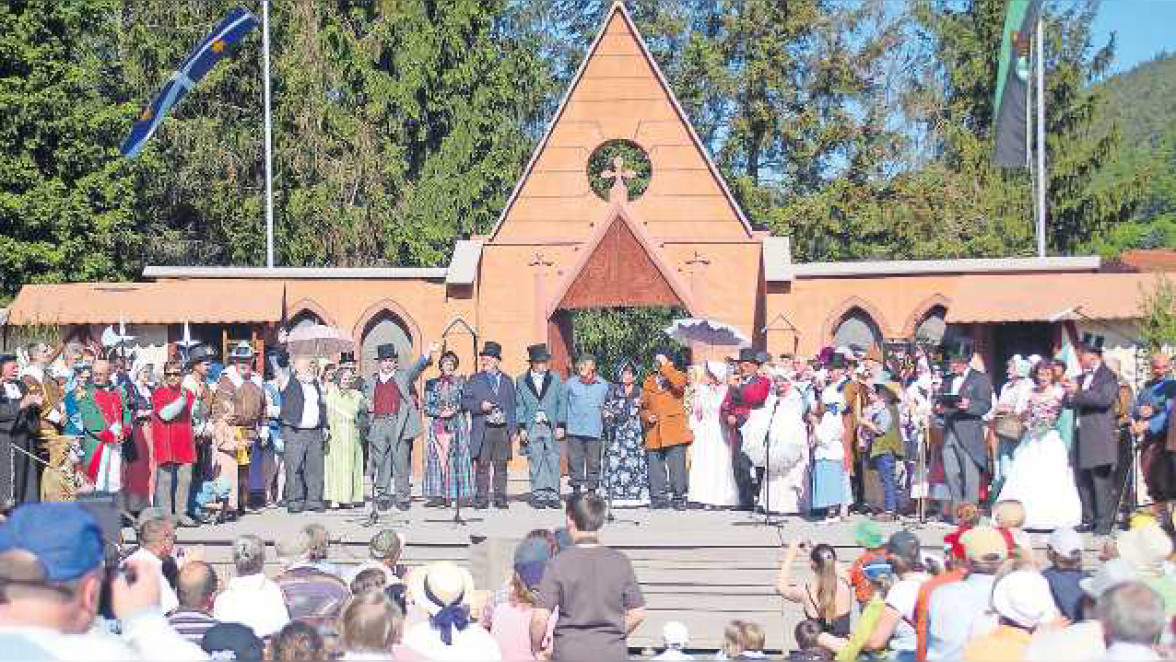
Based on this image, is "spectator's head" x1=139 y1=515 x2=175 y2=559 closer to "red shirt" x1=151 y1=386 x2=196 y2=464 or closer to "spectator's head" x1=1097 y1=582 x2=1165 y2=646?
"spectator's head" x1=1097 y1=582 x2=1165 y2=646

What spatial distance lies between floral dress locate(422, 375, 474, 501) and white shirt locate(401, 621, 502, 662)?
1113 centimetres

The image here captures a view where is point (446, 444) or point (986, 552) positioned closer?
point (986, 552)

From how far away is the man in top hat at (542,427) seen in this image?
66.0 ft

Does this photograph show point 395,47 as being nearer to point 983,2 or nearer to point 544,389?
point 983,2

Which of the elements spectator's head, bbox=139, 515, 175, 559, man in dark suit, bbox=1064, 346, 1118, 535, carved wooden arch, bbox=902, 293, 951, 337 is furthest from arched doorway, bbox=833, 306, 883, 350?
spectator's head, bbox=139, 515, 175, 559

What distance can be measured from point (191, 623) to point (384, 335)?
64.0 ft

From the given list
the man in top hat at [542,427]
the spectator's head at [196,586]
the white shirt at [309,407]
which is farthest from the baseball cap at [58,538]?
the man in top hat at [542,427]

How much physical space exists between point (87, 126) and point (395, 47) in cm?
952

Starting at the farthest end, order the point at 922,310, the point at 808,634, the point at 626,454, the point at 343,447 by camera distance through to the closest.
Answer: the point at 922,310
the point at 626,454
the point at 343,447
the point at 808,634

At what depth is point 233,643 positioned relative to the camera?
26.2 feet

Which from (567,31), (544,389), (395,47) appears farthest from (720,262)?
(567,31)

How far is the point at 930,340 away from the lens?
26.4 meters

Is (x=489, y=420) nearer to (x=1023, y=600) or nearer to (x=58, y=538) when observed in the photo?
(x=1023, y=600)

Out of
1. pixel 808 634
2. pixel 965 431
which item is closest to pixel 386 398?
pixel 965 431
